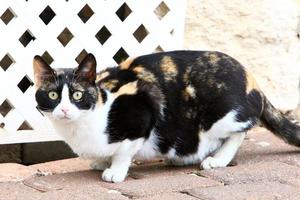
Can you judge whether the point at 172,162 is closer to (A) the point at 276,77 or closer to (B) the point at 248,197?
(B) the point at 248,197

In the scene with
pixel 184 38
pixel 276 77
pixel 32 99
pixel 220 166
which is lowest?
pixel 276 77

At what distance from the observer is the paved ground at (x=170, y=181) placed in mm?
3271

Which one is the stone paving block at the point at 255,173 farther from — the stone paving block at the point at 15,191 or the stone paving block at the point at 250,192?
the stone paving block at the point at 15,191

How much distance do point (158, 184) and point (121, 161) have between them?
315mm

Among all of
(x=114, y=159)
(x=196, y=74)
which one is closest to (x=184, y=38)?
(x=196, y=74)

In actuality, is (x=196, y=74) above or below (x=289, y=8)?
above

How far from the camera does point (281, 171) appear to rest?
3.69 m

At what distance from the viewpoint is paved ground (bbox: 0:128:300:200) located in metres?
3.27

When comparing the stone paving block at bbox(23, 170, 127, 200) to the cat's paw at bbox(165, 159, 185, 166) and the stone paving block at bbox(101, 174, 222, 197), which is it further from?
the cat's paw at bbox(165, 159, 185, 166)

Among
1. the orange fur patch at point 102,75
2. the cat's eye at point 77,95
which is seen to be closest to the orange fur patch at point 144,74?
the orange fur patch at point 102,75

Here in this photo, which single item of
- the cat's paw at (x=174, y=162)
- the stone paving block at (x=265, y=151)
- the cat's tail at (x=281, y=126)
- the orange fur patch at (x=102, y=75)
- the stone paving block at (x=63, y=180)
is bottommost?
the stone paving block at (x=265, y=151)

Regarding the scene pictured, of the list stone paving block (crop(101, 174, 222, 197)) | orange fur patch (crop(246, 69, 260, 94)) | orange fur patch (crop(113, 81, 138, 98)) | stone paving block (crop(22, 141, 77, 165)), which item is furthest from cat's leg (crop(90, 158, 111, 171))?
stone paving block (crop(22, 141, 77, 165))

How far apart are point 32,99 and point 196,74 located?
109cm

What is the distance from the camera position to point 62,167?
4086mm
